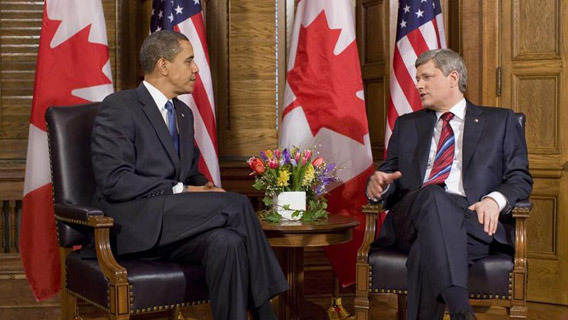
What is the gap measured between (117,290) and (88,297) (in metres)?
0.28

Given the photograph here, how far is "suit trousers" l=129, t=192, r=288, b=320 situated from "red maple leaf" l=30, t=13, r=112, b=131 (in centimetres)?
126

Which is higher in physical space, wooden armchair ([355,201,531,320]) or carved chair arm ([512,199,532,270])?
carved chair arm ([512,199,532,270])

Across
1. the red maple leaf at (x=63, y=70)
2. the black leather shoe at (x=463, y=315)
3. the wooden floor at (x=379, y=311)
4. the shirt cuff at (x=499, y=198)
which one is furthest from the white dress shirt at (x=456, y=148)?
the red maple leaf at (x=63, y=70)

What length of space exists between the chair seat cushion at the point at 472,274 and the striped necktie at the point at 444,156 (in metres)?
0.41

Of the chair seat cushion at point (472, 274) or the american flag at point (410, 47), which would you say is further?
the american flag at point (410, 47)

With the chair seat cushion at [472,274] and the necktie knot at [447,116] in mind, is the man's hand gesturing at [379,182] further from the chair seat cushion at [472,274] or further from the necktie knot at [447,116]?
the necktie knot at [447,116]

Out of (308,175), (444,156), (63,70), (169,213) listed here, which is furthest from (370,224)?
(63,70)

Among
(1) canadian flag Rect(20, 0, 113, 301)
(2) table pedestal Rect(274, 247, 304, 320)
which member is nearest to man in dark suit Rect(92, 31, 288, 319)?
(2) table pedestal Rect(274, 247, 304, 320)

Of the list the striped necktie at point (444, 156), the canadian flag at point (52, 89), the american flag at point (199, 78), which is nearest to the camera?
the striped necktie at point (444, 156)

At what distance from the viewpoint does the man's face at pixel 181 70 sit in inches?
131

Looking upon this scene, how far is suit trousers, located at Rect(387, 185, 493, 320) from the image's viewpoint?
2.96 meters

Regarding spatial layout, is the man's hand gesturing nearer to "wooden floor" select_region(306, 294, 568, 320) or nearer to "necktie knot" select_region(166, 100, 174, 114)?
"necktie knot" select_region(166, 100, 174, 114)

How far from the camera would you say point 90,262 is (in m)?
3.04

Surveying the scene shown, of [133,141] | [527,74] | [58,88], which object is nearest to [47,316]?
[58,88]
